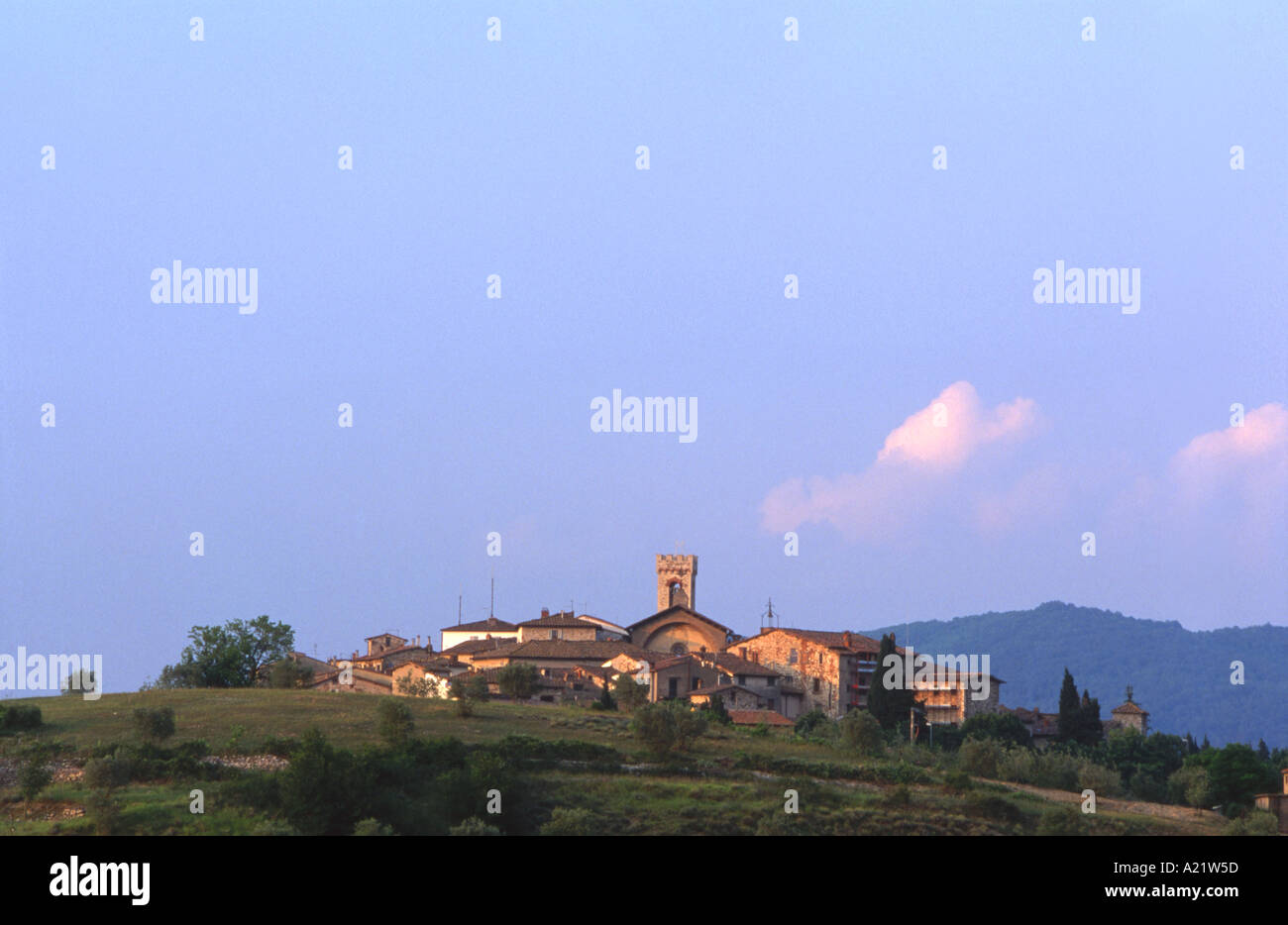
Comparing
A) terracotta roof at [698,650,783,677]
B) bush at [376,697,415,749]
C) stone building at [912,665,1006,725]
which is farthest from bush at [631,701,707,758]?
stone building at [912,665,1006,725]

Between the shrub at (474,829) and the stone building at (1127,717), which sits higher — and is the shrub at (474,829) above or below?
above

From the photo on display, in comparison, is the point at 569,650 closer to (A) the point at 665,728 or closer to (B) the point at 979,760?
(A) the point at 665,728

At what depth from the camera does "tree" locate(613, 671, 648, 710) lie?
65.8m

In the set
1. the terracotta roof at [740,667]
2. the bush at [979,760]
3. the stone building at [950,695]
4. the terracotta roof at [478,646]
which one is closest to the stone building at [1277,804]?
the bush at [979,760]

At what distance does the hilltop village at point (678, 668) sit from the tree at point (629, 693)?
306 cm

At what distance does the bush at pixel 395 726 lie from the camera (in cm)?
4809

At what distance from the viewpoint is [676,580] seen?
101562 millimetres

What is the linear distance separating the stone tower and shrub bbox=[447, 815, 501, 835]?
6166 cm

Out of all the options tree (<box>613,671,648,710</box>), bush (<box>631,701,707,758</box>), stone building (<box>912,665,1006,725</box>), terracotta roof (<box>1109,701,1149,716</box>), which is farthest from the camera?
terracotta roof (<box>1109,701,1149,716</box>)

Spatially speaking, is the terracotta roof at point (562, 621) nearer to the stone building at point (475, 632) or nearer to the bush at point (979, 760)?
the stone building at point (475, 632)

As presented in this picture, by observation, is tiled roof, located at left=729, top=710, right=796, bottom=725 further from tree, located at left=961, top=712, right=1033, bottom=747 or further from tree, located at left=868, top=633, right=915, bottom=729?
tree, located at left=961, top=712, right=1033, bottom=747

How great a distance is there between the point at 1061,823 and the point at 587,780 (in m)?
16.3
